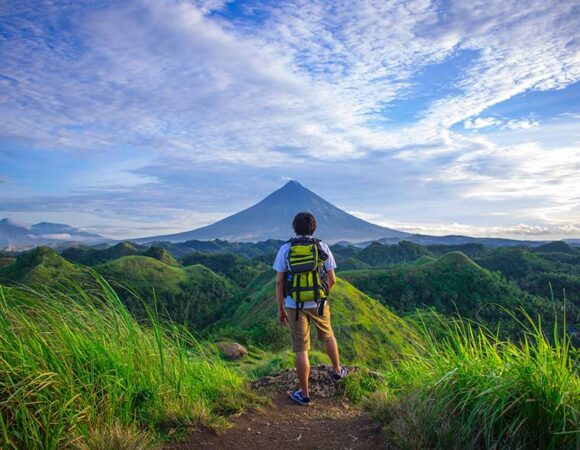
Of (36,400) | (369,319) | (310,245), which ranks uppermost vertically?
(310,245)

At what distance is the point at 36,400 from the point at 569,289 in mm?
60410

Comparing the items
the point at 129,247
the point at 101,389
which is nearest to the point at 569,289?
the point at 101,389

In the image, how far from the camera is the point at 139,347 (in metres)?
3.84

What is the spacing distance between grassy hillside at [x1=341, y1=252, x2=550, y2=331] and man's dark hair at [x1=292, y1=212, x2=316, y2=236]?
4111 centimetres

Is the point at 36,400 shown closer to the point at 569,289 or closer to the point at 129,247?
the point at 569,289

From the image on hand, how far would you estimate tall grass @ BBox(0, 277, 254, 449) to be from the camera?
277cm

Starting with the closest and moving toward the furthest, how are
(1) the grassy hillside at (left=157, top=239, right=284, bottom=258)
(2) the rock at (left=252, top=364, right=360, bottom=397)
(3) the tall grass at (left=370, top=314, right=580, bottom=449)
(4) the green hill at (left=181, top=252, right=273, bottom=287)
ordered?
1. (3) the tall grass at (left=370, top=314, right=580, bottom=449)
2. (2) the rock at (left=252, top=364, right=360, bottom=397)
3. (4) the green hill at (left=181, top=252, right=273, bottom=287)
4. (1) the grassy hillside at (left=157, top=239, right=284, bottom=258)

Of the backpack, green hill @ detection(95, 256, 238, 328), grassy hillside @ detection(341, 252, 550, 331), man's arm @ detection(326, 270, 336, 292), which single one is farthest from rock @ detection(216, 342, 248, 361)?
green hill @ detection(95, 256, 238, 328)

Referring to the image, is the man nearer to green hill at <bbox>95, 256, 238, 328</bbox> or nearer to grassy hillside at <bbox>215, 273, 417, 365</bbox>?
grassy hillside at <bbox>215, 273, 417, 365</bbox>

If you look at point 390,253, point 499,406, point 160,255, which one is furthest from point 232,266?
point 499,406

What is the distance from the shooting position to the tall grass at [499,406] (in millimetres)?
2662

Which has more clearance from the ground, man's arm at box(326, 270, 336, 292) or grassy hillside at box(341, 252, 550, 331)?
man's arm at box(326, 270, 336, 292)

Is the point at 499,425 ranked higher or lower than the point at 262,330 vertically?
higher

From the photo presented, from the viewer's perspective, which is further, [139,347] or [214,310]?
[214,310]
